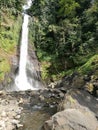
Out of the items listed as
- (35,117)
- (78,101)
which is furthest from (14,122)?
(78,101)

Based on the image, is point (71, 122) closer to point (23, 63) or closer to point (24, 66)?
point (24, 66)

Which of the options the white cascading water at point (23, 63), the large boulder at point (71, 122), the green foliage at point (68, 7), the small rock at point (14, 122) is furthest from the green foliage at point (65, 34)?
the large boulder at point (71, 122)

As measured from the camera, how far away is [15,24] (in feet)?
124

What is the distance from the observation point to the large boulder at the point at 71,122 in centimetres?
1188

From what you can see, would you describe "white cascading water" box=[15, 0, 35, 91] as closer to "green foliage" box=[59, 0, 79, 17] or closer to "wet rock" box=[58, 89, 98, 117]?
"green foliage" box=[59, 0, 79, 17]

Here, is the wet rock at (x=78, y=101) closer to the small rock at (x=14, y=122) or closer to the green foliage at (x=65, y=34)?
the small rock at (x=14, y=122)

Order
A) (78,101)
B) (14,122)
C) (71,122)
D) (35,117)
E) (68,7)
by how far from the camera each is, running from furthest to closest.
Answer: (68,7) → (35,117) → (78,101) → (14,122) → (71,122)

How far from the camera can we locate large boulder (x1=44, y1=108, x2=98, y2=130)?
11878 mm

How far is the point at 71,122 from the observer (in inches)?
478

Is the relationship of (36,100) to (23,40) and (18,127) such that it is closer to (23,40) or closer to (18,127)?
(18,127)

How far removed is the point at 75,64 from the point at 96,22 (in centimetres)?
698

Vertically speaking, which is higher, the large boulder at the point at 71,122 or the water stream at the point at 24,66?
the water stream at the point at 24,66

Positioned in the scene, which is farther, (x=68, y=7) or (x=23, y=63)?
(x=68, y=7)

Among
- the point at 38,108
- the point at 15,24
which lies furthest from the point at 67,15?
the point at 38,108
